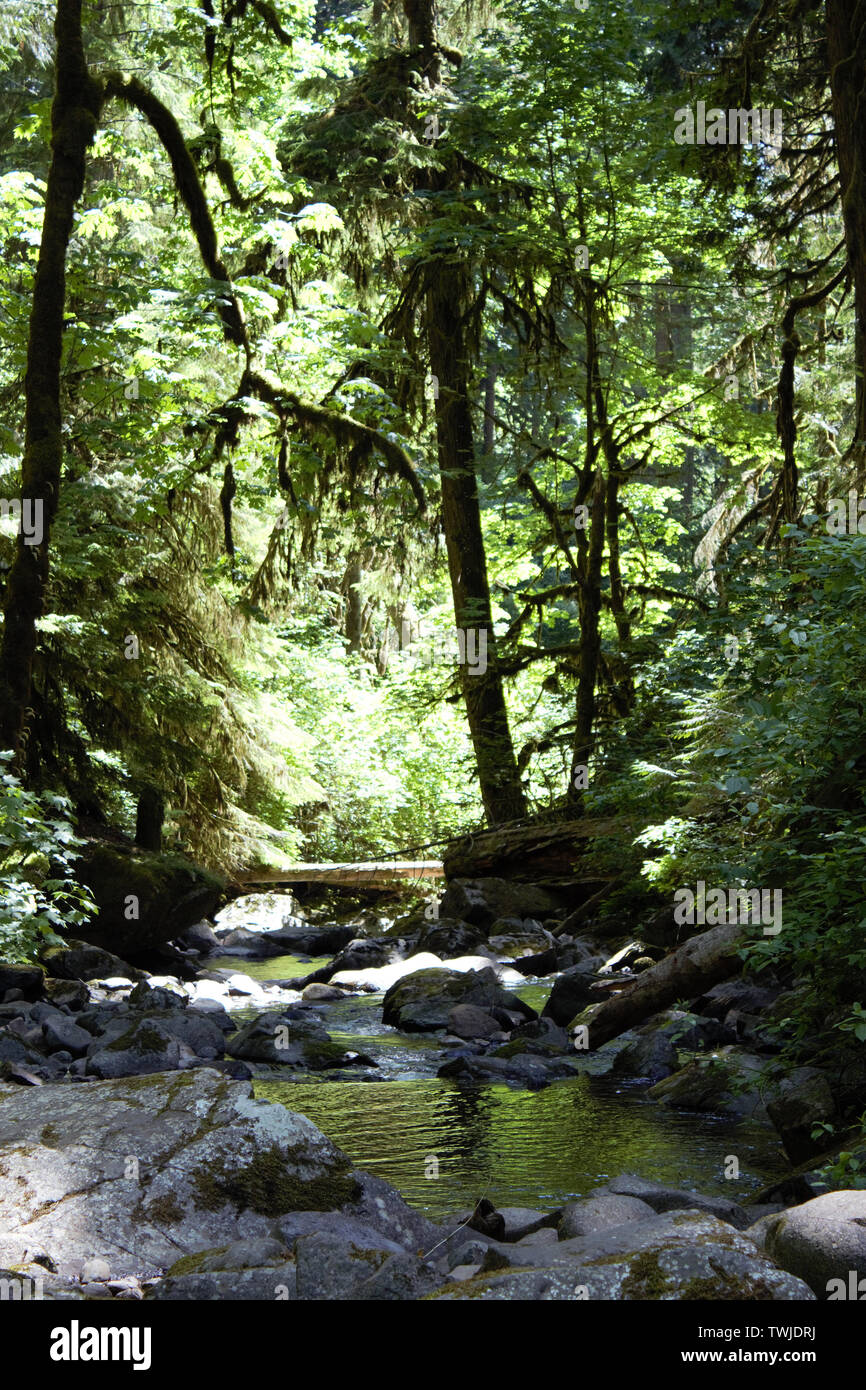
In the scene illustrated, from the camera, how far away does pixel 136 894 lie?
11.1 metres

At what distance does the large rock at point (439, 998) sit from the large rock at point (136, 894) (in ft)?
10.8

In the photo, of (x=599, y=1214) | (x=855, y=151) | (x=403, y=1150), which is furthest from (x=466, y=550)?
(x=599, y=1214)

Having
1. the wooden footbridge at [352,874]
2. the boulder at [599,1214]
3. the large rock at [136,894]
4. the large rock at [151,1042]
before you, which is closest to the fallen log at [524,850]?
the wooden footbridge at [352,874]

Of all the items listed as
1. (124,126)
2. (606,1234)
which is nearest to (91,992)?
(606,1234)

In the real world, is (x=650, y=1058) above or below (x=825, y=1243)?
below

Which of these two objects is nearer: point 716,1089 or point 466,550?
point 716,1089

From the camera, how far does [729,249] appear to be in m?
13.6

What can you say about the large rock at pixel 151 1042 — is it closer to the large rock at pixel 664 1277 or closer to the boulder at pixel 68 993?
the boulder at pixel 68 993

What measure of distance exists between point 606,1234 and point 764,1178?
5.31ft

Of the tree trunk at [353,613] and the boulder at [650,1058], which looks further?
the tree trunk at [353,613]

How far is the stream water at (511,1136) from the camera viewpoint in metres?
4.76

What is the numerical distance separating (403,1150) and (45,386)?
19.9ft

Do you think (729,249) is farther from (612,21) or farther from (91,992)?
(91,992)

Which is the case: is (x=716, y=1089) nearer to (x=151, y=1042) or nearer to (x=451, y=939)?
(x=151, y=1042)
